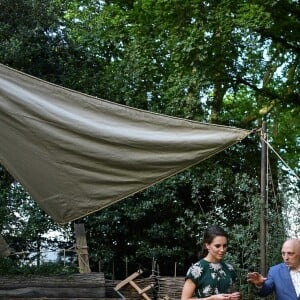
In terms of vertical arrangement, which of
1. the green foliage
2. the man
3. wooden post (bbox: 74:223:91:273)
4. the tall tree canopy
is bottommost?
the man

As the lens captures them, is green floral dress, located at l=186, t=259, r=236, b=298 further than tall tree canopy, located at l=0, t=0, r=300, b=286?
No

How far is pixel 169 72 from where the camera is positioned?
32.5 ft

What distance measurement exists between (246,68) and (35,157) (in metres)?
7.30

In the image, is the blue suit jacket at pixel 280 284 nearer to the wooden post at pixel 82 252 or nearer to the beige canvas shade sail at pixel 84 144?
the beige canvas shade sail at pixel 84 144

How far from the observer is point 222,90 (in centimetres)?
→ 1016

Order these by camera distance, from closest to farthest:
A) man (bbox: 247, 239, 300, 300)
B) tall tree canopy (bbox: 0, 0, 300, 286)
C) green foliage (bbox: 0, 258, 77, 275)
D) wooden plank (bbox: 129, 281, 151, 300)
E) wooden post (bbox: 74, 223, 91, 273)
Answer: man (bbox: 247, 239, 300, 300) → wooden plank (bbox: 129, 281, 151, 300) → wooden post (bbox: 74, 223, 91, 273) → green foliage (bbox: 0, 258, 77, 275) → tall tree canopy (bbox: 0, 0, 300, 286)

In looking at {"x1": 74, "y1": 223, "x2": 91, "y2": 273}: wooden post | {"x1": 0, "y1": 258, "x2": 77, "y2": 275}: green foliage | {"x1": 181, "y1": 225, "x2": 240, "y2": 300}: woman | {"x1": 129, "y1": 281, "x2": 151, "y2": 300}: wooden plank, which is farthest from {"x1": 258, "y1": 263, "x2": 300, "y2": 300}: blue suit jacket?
{"x1": 0, "y1": 258, "x2": 77, "y2": 275}: green foliage

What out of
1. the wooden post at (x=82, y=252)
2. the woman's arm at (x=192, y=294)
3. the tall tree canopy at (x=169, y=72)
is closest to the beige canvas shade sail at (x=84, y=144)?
the woman's arm at (x=192, y=294)

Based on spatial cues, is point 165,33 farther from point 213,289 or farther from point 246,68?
point 213,289

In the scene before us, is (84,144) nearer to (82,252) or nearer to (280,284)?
(280,284)

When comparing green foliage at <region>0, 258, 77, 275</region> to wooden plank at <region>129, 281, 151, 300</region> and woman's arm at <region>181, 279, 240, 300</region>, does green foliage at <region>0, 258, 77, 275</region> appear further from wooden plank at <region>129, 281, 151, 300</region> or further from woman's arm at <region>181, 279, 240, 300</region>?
woman's arm at <region>181, 279, 240, 300</region>

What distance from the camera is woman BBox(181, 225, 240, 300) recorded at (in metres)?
3.14

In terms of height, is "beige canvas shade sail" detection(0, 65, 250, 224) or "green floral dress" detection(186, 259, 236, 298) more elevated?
"beige canvas shade sail" detection(0, 65, 250, 224)

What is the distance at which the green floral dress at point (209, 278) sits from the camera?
10.3 ft
